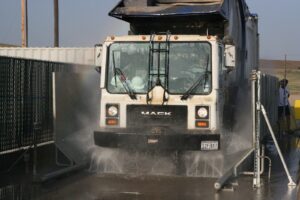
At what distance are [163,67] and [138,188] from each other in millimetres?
2282

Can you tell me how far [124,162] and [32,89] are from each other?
2768 mm

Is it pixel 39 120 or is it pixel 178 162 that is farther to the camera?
pixel 39 120

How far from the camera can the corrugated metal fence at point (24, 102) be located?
1116 cm

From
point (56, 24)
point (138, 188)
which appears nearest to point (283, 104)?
point (138, 188)

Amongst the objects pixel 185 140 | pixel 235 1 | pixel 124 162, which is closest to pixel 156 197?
pixel 185 140

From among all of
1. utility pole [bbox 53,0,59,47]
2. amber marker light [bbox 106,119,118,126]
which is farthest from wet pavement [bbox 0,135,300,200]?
utility pole [bbox 53,0,59,47]

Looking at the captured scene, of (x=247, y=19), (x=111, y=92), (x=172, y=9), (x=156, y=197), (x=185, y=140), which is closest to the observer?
(x=156, y=197)

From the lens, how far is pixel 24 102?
11.9 m

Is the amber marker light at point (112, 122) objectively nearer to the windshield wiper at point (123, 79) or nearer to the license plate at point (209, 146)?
the windshield wiper at point (123, 79)

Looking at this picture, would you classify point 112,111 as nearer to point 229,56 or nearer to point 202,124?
point 202,124

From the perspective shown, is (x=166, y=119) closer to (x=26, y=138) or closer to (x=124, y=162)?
(x=124, y=162)

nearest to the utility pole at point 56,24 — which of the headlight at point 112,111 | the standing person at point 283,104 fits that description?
the standing person at point 283,104

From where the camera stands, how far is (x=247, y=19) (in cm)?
1386

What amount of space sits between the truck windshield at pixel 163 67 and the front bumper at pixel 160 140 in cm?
83
